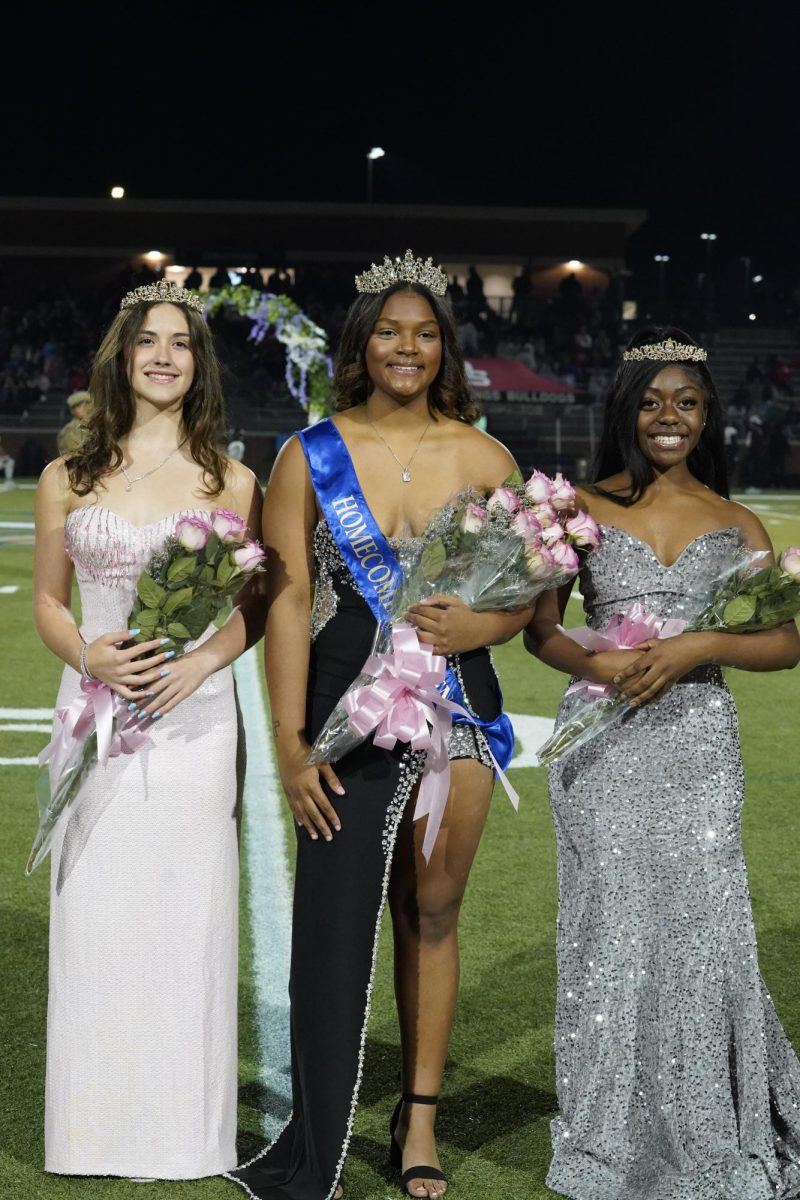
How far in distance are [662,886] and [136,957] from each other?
3.39 ft

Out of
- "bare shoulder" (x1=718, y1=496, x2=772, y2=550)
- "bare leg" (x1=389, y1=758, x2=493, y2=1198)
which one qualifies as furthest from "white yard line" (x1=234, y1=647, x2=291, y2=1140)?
"bare shoulder" (x1=718, y1=496, x2=772, y2=550)

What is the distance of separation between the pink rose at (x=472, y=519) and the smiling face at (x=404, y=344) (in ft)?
1.04

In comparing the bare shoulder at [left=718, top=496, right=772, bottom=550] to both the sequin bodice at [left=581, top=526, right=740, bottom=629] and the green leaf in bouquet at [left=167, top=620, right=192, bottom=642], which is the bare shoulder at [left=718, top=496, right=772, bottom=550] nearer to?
the sequin bodice at [left=581, top=526, right=740, bottom=629]

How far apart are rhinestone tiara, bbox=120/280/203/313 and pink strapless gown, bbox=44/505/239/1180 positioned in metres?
0.43

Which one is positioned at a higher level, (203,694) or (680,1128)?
(203,694)

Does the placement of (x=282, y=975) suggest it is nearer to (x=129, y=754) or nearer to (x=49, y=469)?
(x=129, y=754)

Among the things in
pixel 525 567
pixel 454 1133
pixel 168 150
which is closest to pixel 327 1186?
pixel 454 1133

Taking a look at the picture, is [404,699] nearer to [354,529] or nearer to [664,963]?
[354,529]

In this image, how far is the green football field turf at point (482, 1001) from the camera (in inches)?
123

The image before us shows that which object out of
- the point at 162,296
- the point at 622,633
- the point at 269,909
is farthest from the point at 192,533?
the point at 269,909

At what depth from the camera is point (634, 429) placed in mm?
3260

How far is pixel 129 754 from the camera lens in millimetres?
3098

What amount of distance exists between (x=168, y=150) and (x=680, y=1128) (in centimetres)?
3984

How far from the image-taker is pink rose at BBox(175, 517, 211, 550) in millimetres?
2803
